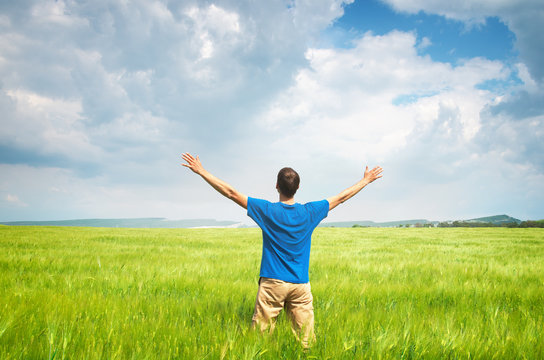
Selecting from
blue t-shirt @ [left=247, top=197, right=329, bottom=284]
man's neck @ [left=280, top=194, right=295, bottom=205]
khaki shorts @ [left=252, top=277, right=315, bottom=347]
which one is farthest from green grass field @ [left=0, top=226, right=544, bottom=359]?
man's neck @ [left=280, top=194, right=295, bottom=205]

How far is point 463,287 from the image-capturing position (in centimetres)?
528

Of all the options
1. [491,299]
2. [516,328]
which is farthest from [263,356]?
[491,299]

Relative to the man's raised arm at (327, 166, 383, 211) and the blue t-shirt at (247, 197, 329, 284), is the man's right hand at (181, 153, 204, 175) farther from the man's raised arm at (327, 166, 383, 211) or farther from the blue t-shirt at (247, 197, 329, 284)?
the man's raised arm at (327, 166, 383, 211)

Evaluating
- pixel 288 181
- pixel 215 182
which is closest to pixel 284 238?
pixel 288 181

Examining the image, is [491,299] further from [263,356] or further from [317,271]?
→ [263,356]

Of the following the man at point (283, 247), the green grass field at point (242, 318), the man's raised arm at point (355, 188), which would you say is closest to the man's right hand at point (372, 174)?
the man's raised arm at point (355, 188)

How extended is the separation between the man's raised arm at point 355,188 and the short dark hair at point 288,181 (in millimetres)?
557

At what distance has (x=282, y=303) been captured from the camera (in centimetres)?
309

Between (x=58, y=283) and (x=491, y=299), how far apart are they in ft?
23.3

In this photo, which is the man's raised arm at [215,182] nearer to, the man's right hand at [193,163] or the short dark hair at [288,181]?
the man's right hand at [193,163]

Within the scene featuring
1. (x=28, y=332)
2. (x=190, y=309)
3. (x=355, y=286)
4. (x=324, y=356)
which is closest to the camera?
(x=324, y=356)

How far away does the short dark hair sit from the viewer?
3.16 m

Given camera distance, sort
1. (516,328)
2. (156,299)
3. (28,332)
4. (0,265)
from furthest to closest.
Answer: (0,265) → (156,299) → (516,328) → (28,332)

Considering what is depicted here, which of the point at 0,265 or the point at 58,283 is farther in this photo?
the point at 0,265
